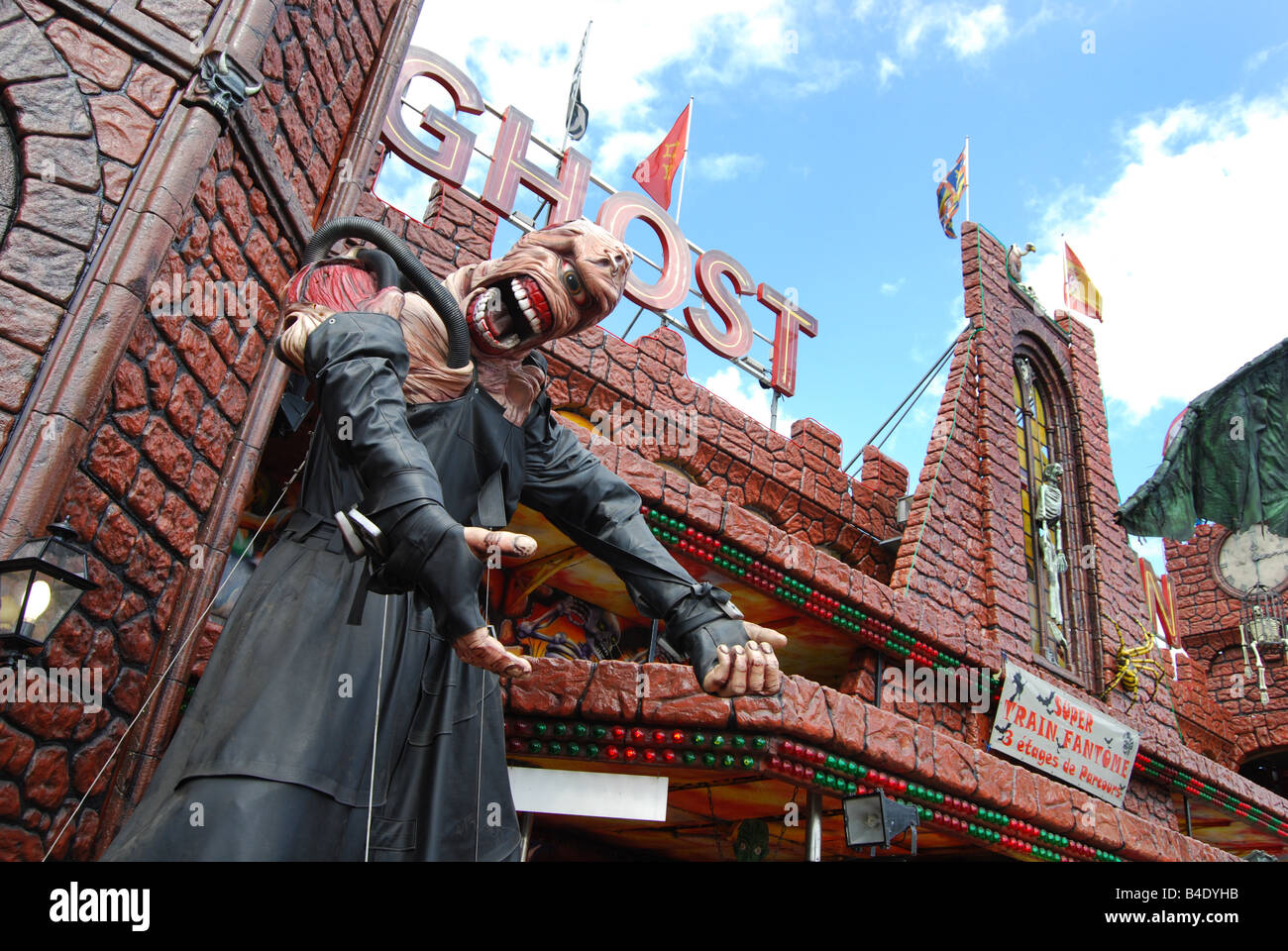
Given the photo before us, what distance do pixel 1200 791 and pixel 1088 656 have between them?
5.87 ft

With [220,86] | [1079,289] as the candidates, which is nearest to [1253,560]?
[1079,289]

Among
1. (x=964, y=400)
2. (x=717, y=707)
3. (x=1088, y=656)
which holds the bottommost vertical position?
(x=717, y=707)

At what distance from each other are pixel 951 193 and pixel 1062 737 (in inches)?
294

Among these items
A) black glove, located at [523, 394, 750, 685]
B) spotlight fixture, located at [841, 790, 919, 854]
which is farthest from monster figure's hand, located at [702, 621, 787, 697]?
spotlight fixture, located at [841, 790, 919, 854]

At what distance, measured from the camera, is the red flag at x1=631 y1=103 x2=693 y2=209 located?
12797mm

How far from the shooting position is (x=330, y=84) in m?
5.08

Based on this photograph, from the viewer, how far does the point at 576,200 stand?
10.7m

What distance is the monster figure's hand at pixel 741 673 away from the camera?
9.11ft

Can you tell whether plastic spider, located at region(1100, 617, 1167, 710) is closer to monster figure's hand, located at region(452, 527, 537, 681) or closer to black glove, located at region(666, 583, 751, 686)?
black glove, located at region(666, 583, 751, 686)

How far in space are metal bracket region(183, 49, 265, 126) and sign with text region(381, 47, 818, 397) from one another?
17.9 ft

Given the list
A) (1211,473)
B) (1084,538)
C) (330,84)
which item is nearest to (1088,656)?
(1084,538)

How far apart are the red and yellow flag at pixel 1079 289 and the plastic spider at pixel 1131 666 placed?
5.08 metres
